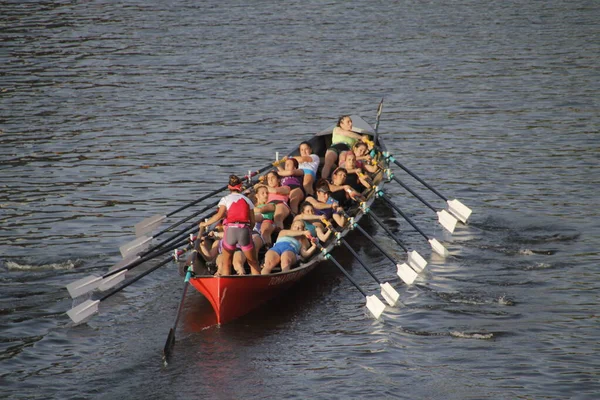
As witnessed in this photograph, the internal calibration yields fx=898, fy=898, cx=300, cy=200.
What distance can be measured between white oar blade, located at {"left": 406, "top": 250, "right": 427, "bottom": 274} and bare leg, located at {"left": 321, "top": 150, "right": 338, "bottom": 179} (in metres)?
4.36

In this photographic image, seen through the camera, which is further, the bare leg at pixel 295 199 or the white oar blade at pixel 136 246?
the bare leg at pixel 295 199

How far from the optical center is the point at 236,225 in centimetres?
1725

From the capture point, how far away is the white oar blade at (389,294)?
60.1ft

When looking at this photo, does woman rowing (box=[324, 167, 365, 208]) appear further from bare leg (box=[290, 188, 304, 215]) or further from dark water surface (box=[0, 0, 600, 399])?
dark water surface (box=[0, 0, 600, 399])

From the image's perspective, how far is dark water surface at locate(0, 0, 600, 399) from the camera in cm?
1583

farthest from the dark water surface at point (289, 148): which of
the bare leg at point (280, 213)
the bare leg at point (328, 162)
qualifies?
the bare leg at point (328, 162)

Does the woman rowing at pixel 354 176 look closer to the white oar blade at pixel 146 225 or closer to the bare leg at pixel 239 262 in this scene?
the white oar blade at pixel 146 225

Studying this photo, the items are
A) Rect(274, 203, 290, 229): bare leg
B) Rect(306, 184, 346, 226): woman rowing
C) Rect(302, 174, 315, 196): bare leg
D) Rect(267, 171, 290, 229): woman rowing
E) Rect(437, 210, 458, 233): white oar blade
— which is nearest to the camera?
Rect(274, 203, 290, 229): bare leg

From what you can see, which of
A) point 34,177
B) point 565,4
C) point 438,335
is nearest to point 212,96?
point 34,177

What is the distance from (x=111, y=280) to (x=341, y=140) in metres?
9.22

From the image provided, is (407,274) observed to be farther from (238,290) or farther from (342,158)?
(342,158)

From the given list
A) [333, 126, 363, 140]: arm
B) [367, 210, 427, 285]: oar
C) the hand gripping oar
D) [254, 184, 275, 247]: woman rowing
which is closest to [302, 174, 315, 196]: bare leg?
the hand gripping oar

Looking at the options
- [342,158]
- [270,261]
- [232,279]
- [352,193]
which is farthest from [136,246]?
[342,158]

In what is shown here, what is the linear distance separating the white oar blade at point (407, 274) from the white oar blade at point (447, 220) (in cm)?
306
